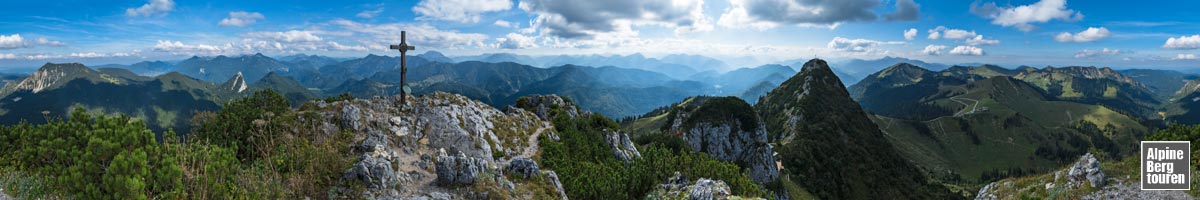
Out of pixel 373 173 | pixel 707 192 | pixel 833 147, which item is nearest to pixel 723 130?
pixel 833 147

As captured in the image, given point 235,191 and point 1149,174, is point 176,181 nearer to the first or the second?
point 235,191

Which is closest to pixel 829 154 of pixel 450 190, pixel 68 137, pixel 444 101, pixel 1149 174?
pixel 1149 174

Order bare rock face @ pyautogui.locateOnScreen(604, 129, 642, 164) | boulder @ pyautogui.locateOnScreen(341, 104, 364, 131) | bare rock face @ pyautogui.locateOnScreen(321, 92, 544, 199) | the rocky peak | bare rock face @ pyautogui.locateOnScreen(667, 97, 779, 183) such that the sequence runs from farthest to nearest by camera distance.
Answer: the rocky peak, bare rock face @ pyautogui.locateOnScreen(667, 97, 779, 183), bare rock face @ pyautogui.locateOnScreen(604, 129, 642, 164), boulder @ pyautogui.locateOnScreen(341, 104, 364, 131), bare rock face @ pyautogui.locateOnScreen(321, 92, 544, 199)

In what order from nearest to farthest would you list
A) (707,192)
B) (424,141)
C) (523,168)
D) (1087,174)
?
(707,192), (523,168), (1087,174), (424,141)

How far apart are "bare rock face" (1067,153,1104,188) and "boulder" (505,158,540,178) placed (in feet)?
88.4

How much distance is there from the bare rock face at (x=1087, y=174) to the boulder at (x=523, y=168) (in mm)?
26938

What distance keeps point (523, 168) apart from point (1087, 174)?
28.0 meters

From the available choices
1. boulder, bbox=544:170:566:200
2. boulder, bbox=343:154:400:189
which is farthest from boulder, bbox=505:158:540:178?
boulder, bbox=343:154:400:189

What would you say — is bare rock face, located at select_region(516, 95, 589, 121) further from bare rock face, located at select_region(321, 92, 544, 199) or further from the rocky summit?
bare rock face, located at select_region(321, 92, 544, 199)

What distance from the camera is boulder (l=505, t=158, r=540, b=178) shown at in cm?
1892

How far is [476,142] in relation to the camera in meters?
27.9

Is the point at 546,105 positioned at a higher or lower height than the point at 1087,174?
higher

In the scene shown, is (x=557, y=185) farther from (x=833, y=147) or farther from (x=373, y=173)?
(x=833, y=147)

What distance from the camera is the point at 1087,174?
2302 centimetres
